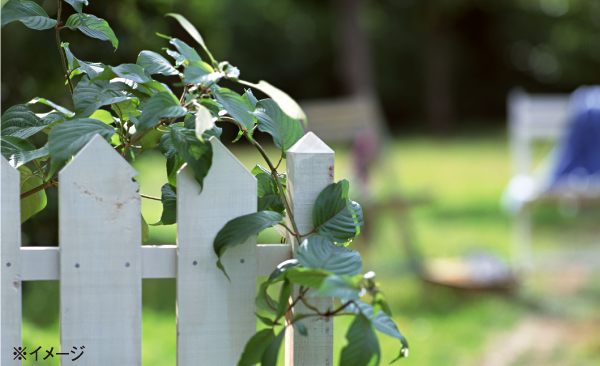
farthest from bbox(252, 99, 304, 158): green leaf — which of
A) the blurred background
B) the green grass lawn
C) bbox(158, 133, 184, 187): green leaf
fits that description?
the blurred background

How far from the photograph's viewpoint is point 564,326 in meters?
2.61

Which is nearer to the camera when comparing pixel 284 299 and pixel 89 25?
pixel 284 299

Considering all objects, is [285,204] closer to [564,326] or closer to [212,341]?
[212,341]

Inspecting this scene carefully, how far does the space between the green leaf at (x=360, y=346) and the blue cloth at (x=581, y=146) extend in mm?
2865

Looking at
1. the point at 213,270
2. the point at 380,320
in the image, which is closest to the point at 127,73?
the point at 213,270

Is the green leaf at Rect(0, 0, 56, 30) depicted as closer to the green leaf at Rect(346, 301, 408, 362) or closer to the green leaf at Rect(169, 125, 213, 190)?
the green leaf at Rect(169, 125, 213, 190)

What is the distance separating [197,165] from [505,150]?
9.77 m

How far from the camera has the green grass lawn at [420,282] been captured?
2.29m

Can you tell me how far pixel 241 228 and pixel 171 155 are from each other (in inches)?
5.3

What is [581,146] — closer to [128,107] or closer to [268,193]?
[268,193]

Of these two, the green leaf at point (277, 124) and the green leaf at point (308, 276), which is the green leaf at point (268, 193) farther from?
the green leaf at point (308, 276)

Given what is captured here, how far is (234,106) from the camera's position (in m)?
0.59

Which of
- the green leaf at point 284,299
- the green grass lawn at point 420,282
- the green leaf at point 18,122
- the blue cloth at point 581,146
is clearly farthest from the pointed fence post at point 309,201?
the blue cloth at point 581,146

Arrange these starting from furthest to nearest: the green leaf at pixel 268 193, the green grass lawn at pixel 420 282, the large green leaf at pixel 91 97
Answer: the green grass lawn at pixel 420 282 < the green leaf at pixel 268 193 < the large green leaf at pixel 91 97
